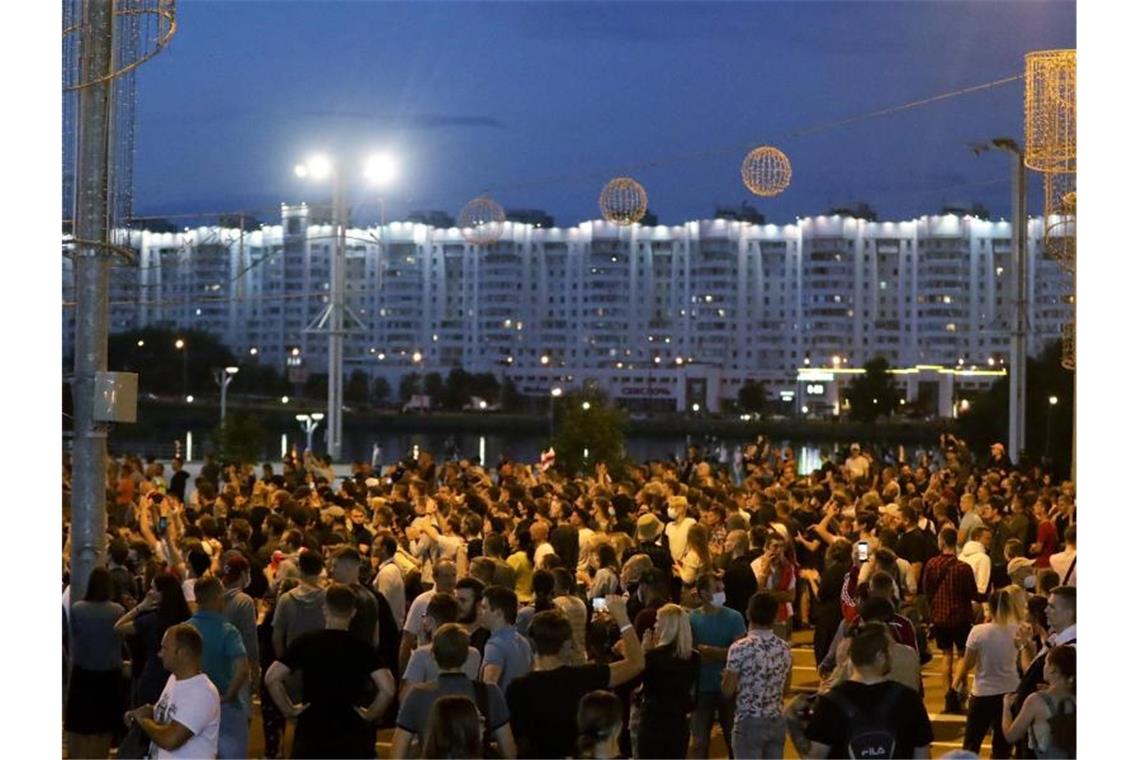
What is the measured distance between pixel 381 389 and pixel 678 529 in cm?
10189

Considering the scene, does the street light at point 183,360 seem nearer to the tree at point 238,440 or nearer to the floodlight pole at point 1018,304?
the tree at point 238,440

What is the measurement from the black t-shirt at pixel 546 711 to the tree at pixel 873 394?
75878 millimetres

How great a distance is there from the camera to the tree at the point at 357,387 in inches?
4284

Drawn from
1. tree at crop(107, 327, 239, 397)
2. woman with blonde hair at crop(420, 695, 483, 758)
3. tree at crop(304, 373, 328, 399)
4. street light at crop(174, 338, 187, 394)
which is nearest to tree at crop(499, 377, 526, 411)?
tree at crop(304, 373, 328, 399)

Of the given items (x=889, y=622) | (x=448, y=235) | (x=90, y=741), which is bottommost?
(x=90, y=741)

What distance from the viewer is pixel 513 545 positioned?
11.4 metres

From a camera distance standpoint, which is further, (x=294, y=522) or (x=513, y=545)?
(x=294, y=522)

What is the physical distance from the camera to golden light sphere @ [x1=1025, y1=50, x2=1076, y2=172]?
12.9 metres

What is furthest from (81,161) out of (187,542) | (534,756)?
(534,756)

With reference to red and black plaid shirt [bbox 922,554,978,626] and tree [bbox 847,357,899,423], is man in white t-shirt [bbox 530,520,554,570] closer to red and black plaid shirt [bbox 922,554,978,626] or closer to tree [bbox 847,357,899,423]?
red and black plaid shirt [bbox 922,554,978,626]

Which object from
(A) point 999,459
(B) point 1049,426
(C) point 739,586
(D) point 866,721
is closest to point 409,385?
(B) point 1049,426

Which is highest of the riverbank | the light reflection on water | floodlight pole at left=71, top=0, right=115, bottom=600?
floodlight pole at left=71, top=0, right=115, bottom=600
